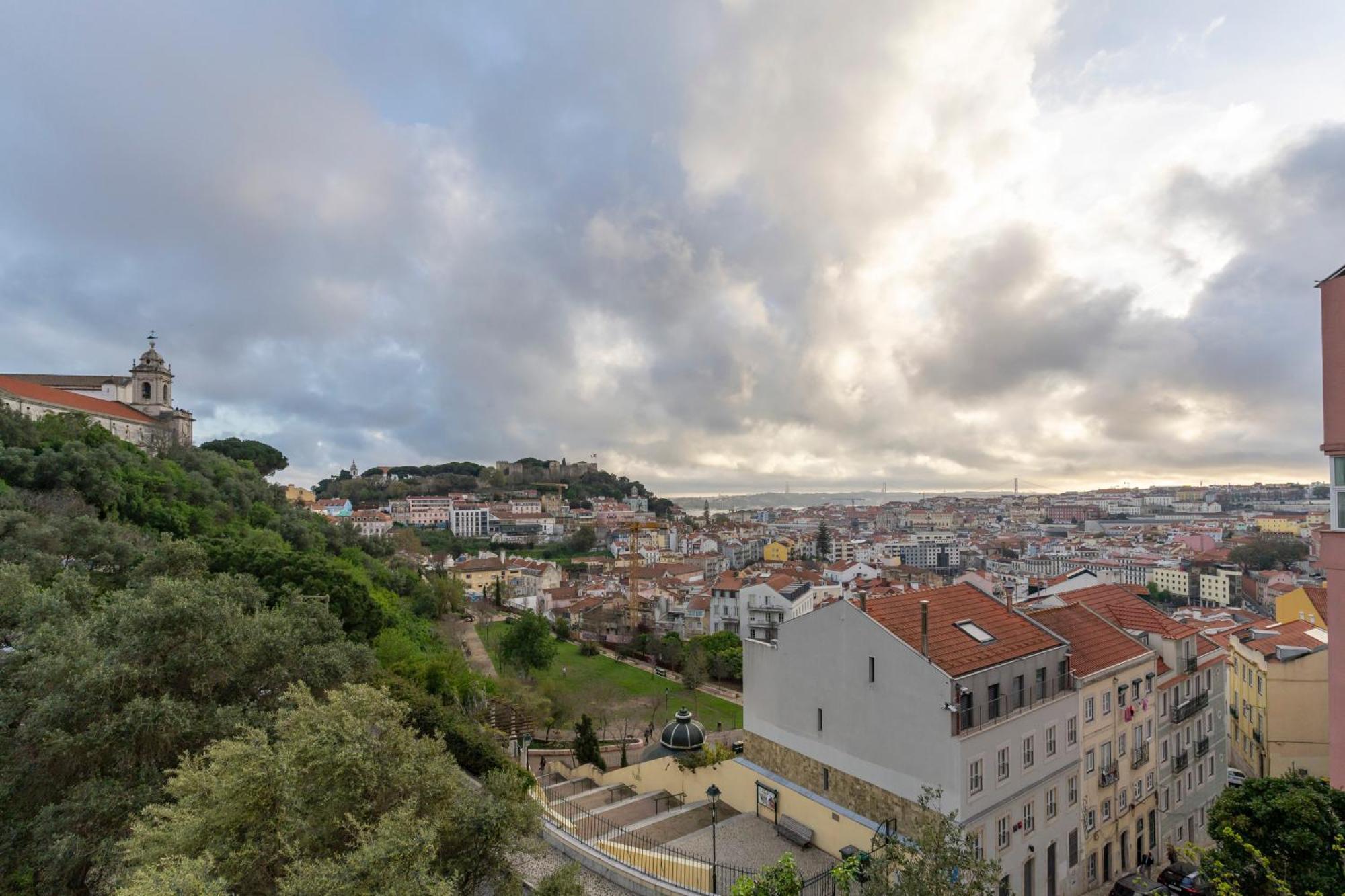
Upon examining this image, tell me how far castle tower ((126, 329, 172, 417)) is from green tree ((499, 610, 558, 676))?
1900 inches

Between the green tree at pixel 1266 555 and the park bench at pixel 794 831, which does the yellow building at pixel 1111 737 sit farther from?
the green tree at pixel 1266 555

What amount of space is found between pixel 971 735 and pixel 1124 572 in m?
106

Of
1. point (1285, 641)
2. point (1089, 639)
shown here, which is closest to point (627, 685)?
point (1089, 639)

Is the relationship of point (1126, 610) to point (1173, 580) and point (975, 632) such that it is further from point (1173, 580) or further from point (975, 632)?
point (1173, 580)

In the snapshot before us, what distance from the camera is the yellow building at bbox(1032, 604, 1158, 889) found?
1752cm

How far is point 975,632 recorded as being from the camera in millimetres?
16234

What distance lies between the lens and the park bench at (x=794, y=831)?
49.7ft

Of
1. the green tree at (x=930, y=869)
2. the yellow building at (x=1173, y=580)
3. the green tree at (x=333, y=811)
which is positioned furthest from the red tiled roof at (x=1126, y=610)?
the yellow building at (x=1173, y=580)

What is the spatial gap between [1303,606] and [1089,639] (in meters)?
26.1

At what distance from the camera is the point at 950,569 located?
12812 cm

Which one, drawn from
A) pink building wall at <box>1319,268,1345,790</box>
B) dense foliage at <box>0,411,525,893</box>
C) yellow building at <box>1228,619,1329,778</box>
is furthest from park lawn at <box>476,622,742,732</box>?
pink building wall at <box>1319,268,1345,790</box>

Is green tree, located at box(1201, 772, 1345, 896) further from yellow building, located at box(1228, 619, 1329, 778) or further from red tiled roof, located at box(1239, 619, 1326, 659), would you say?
red tiled roof, located at box(1239, 619, 1326, 659)

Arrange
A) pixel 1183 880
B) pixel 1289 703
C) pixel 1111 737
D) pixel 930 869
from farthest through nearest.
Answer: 1. pixel 1289 703
2. pixel 1111 737
3. pixel 1183 880
4. pixel 930 869

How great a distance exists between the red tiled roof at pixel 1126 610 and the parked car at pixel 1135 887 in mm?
7203
